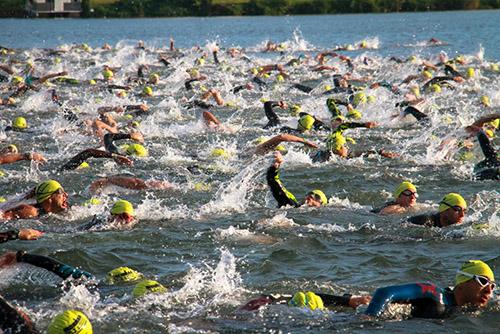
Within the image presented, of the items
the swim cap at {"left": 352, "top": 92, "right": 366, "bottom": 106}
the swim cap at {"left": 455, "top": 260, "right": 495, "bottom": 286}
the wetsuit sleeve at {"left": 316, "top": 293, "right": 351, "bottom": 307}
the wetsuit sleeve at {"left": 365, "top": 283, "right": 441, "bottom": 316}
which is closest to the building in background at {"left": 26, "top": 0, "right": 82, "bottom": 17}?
the swim cap at {"left": 352, "top": 92, "right": 366, "bottom": 106}

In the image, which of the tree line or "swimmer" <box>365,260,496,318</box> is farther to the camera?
the tree line

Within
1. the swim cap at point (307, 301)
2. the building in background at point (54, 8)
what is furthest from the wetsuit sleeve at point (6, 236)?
the building in background at point (54, 8)

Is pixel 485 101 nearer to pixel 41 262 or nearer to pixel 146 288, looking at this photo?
pixel 146 288

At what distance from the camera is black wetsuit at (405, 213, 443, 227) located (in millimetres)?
12250

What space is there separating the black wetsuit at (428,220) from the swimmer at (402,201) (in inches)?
27.9

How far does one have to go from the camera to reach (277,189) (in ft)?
42.5

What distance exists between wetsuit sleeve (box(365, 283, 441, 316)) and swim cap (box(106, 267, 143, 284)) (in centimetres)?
306

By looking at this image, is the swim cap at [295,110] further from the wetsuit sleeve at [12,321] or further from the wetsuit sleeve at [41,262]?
the wetsuit sleeve at [12,321]

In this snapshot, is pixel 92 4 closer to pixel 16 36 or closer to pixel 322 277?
pixel 16 36

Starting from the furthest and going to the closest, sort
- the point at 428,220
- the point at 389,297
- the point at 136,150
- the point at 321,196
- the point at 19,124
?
the point at 19,124
the point at 136,150
the point at 321,196
the point at 428,220
the point at 389,297

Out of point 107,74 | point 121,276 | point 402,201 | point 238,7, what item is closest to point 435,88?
point 107,74

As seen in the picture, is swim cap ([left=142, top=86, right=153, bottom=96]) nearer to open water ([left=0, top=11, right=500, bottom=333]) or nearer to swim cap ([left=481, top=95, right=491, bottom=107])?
open water ([left=0, top=11, right=500, bottom=333])

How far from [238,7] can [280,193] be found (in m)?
86.2

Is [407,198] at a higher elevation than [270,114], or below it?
higher
